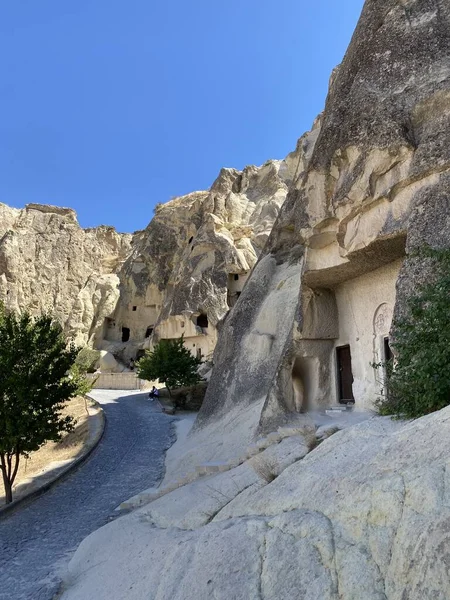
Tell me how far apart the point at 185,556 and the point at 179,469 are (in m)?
6.93

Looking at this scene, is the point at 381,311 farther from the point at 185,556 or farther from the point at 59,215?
the point at 59,215

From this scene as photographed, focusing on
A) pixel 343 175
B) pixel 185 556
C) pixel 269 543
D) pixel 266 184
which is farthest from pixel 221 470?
pixel 266 184

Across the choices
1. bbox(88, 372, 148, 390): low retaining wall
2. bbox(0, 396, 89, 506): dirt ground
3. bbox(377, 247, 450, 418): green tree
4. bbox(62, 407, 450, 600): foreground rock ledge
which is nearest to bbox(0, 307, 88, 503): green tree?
bbox(0, 396, 89, 506): dirt ground

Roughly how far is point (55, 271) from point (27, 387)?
31.3m

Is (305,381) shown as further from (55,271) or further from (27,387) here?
(55,271)

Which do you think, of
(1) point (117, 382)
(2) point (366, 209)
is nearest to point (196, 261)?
(1) point (117, 382)

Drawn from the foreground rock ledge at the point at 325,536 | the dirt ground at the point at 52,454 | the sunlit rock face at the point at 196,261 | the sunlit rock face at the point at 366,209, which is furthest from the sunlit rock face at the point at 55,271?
the foreground rock ledge at the point at 325,536

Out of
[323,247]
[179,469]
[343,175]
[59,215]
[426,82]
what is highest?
[59,215]

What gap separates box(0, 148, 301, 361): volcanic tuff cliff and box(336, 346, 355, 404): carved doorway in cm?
2020

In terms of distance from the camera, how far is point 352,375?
10562 millimetres

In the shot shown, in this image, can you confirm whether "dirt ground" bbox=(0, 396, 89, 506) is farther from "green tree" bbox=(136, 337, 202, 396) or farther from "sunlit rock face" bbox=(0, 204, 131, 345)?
"sunlit rock face" bbox=(0, 204, 131, 345)

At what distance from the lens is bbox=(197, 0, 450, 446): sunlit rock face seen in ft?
24.1

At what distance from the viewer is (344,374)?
11.0 meters

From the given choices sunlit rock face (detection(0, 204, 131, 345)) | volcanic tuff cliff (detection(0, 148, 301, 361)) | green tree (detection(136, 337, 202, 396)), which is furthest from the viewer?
sunlit rock face (detection(0, 204, 131, 345))
